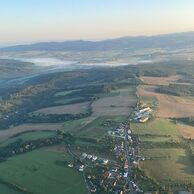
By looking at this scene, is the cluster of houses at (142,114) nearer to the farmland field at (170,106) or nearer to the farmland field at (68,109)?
the farmland field at (170,106)

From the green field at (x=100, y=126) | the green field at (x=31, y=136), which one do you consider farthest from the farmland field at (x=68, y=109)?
the green field at (x=31, y=136)

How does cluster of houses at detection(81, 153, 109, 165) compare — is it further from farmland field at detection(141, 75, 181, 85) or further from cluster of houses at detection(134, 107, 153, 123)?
farmland field at detection(141, 75, 181, 85)

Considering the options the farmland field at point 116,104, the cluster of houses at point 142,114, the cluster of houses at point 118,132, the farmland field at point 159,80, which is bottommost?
the farmland field at point 159,80

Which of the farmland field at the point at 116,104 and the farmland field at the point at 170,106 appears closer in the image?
the farmland field at the point at 170,106

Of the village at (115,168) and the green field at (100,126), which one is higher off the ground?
the village at (115,168)

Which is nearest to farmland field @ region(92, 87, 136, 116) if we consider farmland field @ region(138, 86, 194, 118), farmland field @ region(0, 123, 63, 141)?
farmland field @ region(138, 86, 194, 118)

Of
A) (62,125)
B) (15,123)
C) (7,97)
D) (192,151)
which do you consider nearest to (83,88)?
(7,97)

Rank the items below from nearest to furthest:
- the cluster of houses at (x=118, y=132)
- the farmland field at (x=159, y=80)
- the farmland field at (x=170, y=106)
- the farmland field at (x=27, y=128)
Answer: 1. the cluster of houses at (x=118, y=132)
2. the farmland field at (x=27, y=128)
3. the farmland field at (x=170, y=106)
4. the farmland field at (x=159, y=80)
